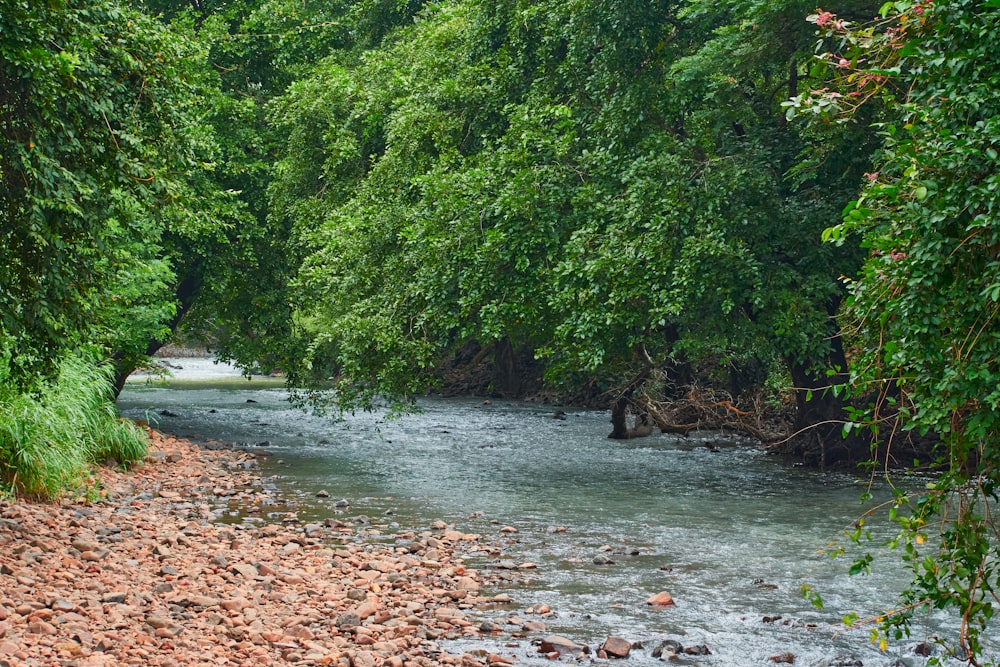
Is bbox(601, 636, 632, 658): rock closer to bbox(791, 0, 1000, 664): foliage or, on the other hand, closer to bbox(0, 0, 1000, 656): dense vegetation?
bbox(0, 0, 1000, 656): dense vegetation

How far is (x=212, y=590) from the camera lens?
27.1ft

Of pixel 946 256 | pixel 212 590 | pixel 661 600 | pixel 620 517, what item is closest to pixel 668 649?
pixel 661 600

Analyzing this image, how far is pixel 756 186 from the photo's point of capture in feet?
46.1

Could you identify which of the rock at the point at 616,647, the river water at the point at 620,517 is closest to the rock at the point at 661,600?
the river water at the point at 620,517

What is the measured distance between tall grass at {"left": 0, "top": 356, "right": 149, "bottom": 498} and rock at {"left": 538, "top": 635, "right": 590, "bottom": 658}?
5116 mm

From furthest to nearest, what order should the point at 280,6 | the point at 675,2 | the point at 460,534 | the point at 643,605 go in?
the point at 280,6 → the point at 675,2 → the point at 460,534 → the point at 643,605

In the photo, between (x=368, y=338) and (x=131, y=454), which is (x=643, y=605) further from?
(x=131, y=454)

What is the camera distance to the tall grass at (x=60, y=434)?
10.6 meters

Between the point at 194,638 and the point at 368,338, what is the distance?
29.8 feet

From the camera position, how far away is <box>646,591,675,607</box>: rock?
29.1ft

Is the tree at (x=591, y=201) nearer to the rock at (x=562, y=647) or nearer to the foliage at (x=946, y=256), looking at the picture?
the rock at (x=562, y=647)

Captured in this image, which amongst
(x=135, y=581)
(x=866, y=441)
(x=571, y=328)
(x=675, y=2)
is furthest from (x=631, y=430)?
(x=135, y=581)

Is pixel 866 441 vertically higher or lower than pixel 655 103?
lower

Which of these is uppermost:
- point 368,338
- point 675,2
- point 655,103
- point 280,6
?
point 280,6
